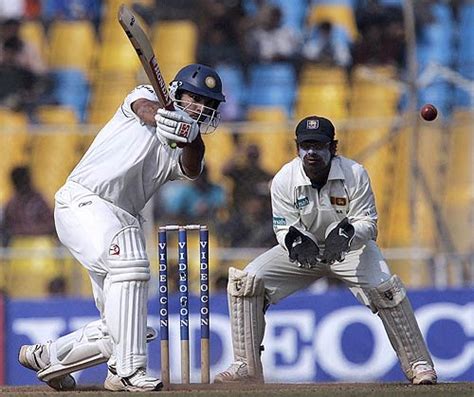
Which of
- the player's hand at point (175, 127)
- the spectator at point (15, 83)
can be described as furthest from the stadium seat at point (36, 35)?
the player's hand at point (175, 127)

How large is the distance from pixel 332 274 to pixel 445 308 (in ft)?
9.71

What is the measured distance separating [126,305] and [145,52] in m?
1.20

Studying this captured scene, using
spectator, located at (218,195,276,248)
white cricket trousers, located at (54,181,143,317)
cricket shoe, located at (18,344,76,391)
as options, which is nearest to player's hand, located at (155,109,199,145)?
white cricket trousers, located at (54,181,143,317)

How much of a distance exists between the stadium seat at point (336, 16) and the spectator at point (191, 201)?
2.60 meters

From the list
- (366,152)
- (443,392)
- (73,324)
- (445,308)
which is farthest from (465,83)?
(443,392)

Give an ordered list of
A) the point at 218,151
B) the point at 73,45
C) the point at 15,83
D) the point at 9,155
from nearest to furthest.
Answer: the point at 218,151
the point at 9,155
the point at 15,83
the point at 73,45

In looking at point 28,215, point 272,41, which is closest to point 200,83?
point 28,215

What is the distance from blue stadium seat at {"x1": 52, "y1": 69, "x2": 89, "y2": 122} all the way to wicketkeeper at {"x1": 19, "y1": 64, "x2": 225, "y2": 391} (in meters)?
6.25

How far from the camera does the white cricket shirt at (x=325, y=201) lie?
23.2 ft

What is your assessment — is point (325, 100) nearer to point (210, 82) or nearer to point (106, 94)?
point (106, 94)

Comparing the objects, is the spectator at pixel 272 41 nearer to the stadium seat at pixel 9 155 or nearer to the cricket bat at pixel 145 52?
the stadium seat at pixel 9 155

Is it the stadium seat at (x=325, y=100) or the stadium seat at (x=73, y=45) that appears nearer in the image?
the stadium seat at (x=325, y=100)

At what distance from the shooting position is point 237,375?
7.35 meters

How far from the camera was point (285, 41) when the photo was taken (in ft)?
41.9
